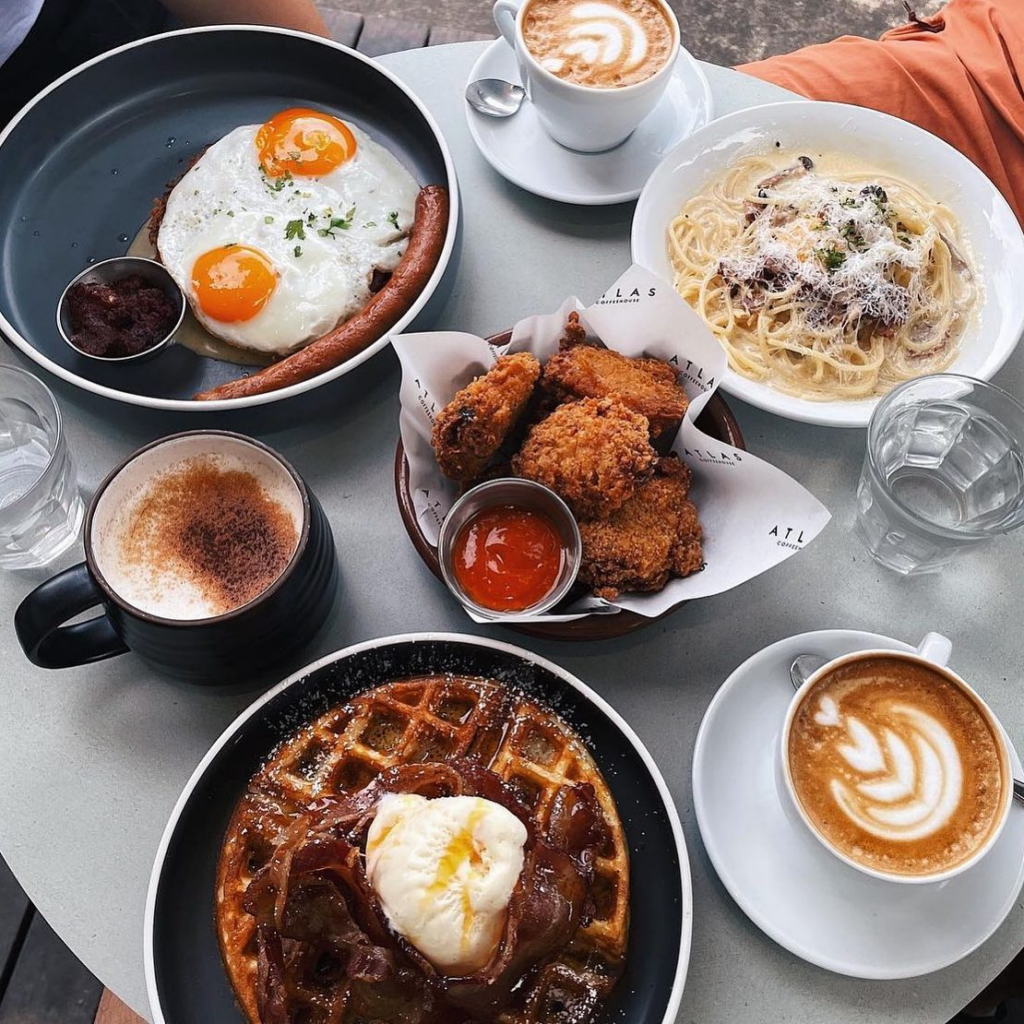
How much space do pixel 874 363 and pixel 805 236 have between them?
0.38 meters

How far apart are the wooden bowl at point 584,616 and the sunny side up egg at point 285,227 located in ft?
1.73

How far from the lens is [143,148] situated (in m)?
2.71

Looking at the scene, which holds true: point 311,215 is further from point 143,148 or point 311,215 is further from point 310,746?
point 310,746

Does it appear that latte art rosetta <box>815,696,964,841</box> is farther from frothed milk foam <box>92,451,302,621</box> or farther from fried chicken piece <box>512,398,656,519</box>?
frothed milk foam <box>92,451,302,621</box>

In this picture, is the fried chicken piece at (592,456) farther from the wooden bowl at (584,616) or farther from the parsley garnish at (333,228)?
the parsley garnish at (333,228)

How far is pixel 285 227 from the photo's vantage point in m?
2.55

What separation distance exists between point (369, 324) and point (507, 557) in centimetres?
67

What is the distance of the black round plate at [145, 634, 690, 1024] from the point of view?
5.47 ft

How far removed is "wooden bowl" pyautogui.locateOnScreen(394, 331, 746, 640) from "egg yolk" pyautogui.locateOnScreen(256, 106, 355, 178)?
0.83 m

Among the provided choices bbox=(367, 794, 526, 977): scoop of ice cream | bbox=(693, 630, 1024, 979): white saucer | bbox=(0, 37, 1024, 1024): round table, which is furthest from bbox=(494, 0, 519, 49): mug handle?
bbox=(367, 794, 526, 977): scoop of ice cream

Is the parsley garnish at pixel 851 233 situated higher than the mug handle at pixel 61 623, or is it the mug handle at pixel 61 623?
the parsley garnish at pixel 851 233

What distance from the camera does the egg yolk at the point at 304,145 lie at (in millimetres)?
2613

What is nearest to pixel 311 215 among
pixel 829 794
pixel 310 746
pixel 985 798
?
pixel 310 746

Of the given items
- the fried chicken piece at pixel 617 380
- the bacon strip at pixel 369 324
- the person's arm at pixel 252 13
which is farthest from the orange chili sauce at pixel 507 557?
the person's arm at pixel 252 13
